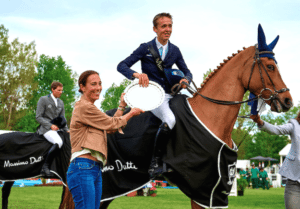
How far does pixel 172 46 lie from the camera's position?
5.70m

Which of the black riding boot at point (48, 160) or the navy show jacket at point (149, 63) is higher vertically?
the navy show jacket at point (149, 63)

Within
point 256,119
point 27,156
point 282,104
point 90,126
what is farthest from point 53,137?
point 282,104

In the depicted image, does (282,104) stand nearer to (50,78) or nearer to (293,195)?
(293,195)

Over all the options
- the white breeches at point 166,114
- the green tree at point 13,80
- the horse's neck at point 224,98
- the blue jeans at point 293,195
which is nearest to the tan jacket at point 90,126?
the white breeches at point 166,114

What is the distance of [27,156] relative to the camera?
882cm

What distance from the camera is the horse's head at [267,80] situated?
15.3 feet

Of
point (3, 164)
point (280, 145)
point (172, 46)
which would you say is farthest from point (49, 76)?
point (280, 145)

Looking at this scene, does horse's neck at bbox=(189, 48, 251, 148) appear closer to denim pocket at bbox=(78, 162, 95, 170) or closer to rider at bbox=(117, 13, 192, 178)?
rider at bbox=(117, 13, 192, 178)

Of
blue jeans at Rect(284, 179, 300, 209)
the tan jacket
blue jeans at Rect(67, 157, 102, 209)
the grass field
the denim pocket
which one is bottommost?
the grass field

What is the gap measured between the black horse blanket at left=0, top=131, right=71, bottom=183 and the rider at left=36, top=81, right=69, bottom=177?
14 cm

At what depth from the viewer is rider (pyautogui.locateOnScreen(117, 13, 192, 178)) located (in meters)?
5.18

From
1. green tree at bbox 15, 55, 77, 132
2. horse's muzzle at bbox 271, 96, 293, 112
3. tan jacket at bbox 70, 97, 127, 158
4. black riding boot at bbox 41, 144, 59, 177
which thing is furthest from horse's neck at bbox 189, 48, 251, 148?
green tree at bbox 15, 55, 77, 132

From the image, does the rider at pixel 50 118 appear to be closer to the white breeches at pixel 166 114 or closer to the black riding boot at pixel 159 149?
the black riding boot at pixel 159 149

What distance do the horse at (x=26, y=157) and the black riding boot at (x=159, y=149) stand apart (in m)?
3.68
